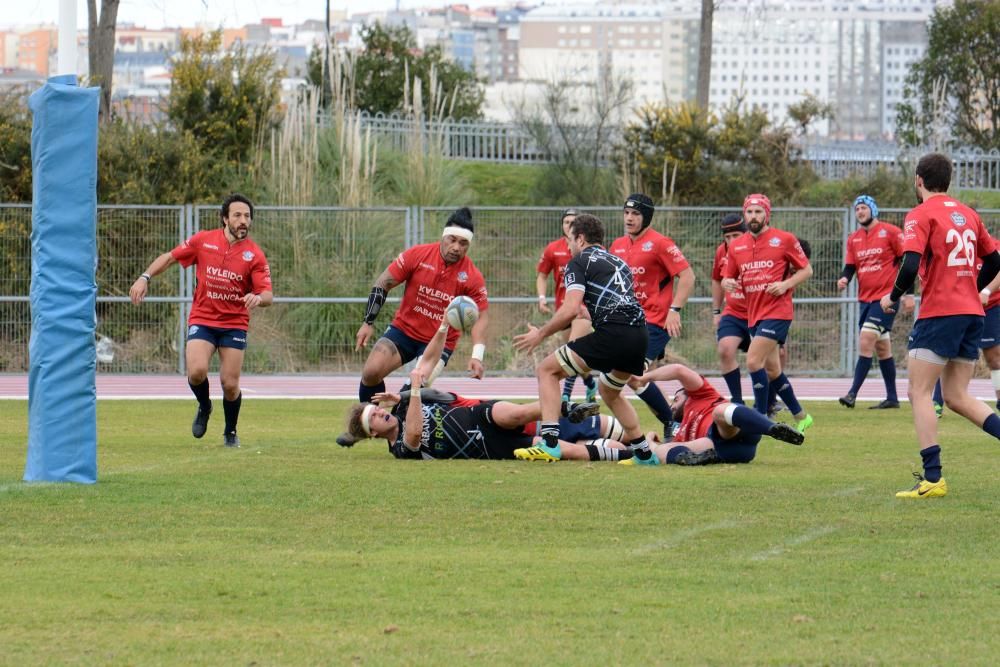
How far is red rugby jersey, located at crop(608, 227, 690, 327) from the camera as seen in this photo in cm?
1439

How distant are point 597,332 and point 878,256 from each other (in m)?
6.75

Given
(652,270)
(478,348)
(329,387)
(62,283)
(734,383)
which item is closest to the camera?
(62,283)

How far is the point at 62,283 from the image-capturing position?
390 inches

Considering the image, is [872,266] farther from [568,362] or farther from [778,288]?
[568,362]

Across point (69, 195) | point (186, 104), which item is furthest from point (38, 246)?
point (186, 104)

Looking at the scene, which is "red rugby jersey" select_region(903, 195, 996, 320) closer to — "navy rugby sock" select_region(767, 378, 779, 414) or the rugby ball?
the rugby ball

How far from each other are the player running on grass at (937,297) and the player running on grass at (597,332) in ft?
7.25

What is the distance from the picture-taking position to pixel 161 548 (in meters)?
7.71

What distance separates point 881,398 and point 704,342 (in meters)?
4.35

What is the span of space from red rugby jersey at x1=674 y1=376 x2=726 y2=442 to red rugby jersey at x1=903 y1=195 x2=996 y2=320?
2215mm

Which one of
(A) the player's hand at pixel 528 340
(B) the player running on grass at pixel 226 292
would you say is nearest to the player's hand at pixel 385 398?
(A) the player's hand at pixel 528 340

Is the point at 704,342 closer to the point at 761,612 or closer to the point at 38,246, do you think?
the point at 38,246

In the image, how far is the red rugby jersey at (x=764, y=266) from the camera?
14.8m

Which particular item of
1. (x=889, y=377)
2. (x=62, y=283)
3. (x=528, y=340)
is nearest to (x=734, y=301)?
(x=889, y=377)
